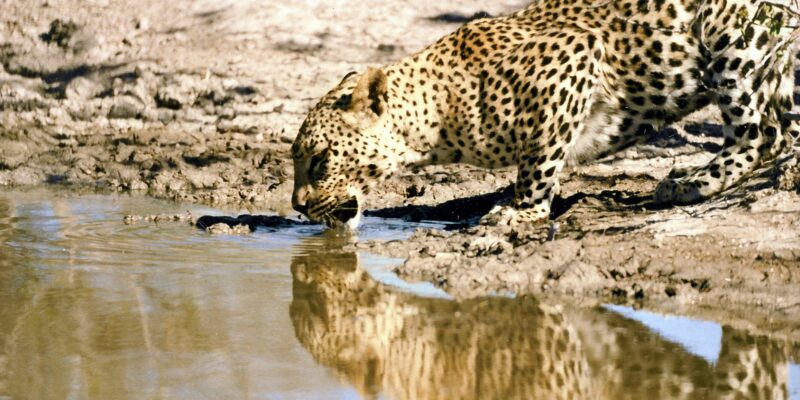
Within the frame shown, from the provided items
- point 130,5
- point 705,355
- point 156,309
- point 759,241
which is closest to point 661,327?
point 705,355

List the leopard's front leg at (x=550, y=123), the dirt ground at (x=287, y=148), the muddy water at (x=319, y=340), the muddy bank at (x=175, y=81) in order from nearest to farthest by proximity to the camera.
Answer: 1. the muddy water at (x=319, y=340)
2. the dirt ground at (x=287, y=148)
3. the leopard's front leg at (x=550, y=123)
4. the muddy bank at (x=175, y=81)

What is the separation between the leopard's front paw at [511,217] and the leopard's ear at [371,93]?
41.1 inches

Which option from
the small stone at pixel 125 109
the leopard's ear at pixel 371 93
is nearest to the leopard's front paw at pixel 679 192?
the leopard's ear at pixel 371 93

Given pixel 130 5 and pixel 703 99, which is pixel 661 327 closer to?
pixel 703 99

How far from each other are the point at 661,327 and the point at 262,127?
22.6 ft

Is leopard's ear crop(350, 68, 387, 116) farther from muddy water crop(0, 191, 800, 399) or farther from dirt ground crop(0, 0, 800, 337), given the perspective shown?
muddy water crop(0, 191, 800, 399)

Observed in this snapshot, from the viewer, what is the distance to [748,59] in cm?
779

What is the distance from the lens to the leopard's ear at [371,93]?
8.13 m

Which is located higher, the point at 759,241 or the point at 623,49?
the point at 623,49

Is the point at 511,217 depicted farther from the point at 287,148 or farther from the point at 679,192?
the point at 287,148

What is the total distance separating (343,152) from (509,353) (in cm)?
377

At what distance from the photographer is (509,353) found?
15.3 ft

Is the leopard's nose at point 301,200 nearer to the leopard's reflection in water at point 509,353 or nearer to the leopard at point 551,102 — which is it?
the leopard at point 551,102

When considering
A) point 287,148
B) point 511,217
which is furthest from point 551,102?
point 287,148
